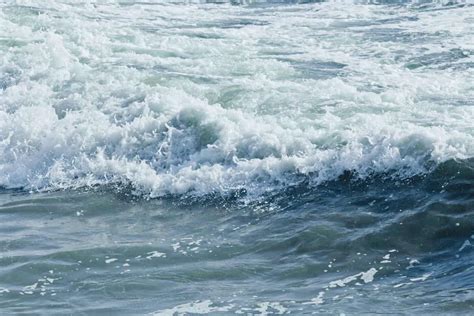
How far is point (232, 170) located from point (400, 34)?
6.95m

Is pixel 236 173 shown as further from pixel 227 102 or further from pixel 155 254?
pixel 227 102

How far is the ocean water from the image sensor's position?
6.39 meters

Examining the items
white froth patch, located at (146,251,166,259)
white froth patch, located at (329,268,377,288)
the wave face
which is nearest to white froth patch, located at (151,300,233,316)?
white froth patch, located at (329,268,377,288)

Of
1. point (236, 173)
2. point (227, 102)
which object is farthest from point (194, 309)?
point (227, 102)

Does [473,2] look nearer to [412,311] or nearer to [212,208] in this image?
[212,208]

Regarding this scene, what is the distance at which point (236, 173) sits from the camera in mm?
8781

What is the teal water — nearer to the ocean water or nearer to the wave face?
the ocean water

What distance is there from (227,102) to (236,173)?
6.82 ft

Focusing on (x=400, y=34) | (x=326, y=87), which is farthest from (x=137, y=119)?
(x=400, y=34)

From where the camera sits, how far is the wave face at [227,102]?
8734mm

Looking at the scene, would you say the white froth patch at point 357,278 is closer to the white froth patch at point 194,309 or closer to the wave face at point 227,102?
the white froth patch at point 194,309

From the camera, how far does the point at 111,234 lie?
7727 millimetres

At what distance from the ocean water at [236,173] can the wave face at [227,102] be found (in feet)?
0.09

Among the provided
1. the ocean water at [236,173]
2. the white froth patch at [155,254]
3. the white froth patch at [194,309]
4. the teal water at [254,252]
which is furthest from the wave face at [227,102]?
the white froth patch at [194,309]
